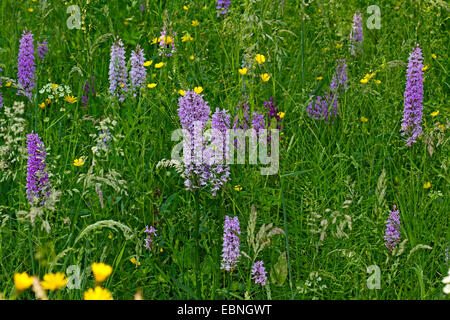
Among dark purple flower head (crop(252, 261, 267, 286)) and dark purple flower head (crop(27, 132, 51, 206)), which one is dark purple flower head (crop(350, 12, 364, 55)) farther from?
dark purple flower head (crop(27, 132, 51, 206))

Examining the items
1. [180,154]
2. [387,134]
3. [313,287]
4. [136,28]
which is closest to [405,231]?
[313,287]

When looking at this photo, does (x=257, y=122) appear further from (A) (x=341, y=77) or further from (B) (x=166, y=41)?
(A) (x=341, y=77)

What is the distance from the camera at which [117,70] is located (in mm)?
3430

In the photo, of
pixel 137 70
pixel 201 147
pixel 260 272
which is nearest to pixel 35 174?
pixel 201 147

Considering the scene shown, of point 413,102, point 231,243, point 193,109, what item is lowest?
point 231,243

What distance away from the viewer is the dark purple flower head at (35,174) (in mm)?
2453

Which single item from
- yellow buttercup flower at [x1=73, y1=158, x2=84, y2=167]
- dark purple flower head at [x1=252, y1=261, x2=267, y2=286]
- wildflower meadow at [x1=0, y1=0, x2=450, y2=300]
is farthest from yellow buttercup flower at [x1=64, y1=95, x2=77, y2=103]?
dark purple flower head at [x1=252, y1=261, x2=267, y2=286]

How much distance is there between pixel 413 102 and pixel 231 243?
134 cm

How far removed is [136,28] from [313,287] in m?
2.41

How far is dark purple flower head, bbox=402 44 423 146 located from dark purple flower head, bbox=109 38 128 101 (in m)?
1.55

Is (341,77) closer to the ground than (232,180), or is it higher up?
higher up

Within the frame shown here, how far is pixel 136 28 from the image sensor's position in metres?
4.04
